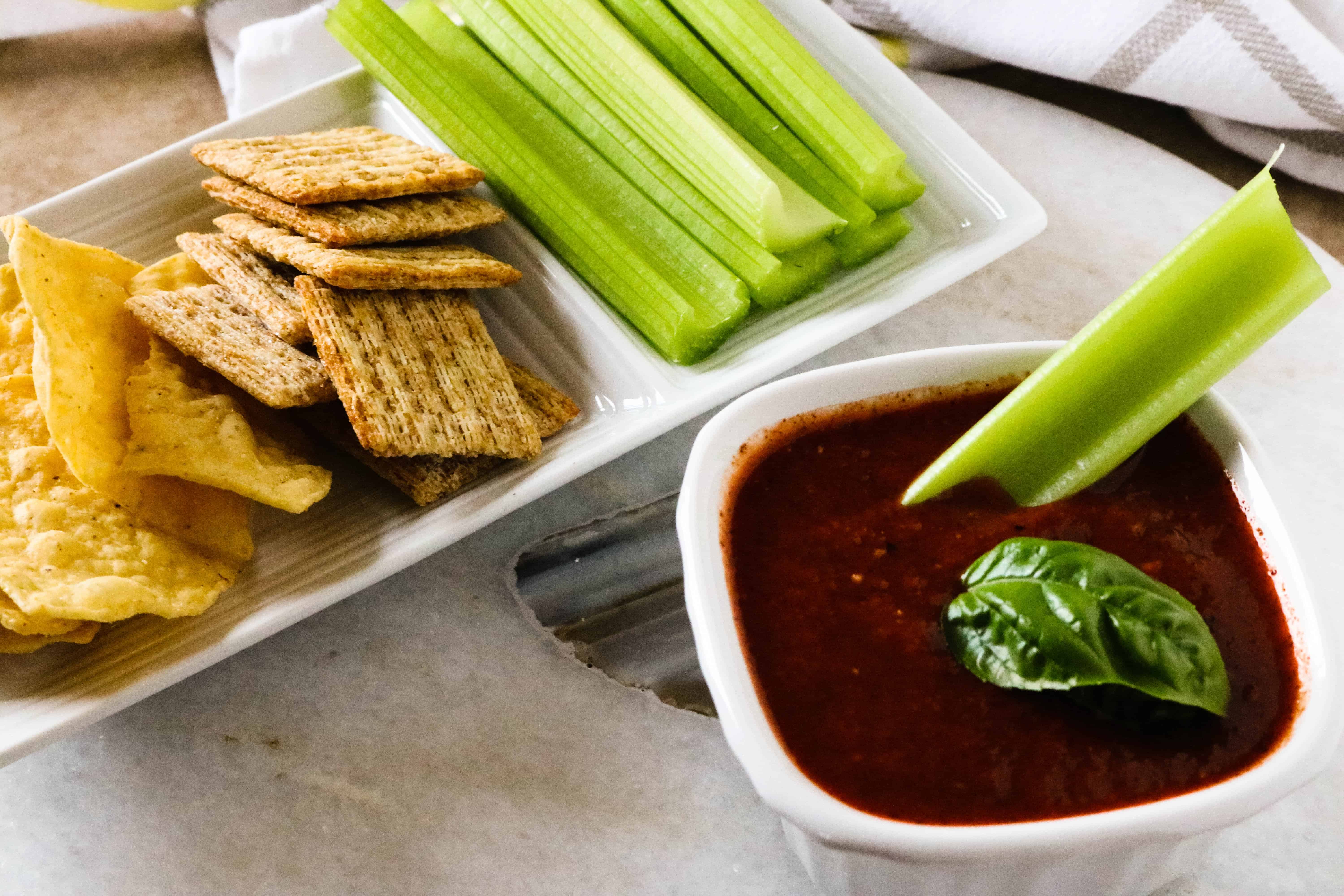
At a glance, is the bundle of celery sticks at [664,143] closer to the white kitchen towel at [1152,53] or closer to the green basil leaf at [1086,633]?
the white kitchen towel at [1152,53]

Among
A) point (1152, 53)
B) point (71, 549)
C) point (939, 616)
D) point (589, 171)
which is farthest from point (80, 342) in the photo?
point (1152, 53)

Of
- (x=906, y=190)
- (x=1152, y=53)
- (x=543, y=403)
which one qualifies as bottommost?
(x=543, y=403)

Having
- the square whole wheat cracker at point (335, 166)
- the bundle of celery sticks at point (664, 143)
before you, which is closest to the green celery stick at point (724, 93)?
the bundle of celery sticks at point (664, 143)

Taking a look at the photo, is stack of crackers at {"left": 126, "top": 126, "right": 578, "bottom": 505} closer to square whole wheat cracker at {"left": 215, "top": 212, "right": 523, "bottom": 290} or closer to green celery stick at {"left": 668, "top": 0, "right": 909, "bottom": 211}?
square whole wheat cracker at {"left": 215, "top": 212, "right": 523, "bottom": 290}

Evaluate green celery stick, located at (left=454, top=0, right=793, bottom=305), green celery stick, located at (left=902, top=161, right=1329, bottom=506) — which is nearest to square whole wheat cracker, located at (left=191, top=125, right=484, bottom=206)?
green celery stick, located at (left=454, top=0, right=793, bottom=305)

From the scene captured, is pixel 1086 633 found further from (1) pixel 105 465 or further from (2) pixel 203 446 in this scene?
(1) pixel 105 465
